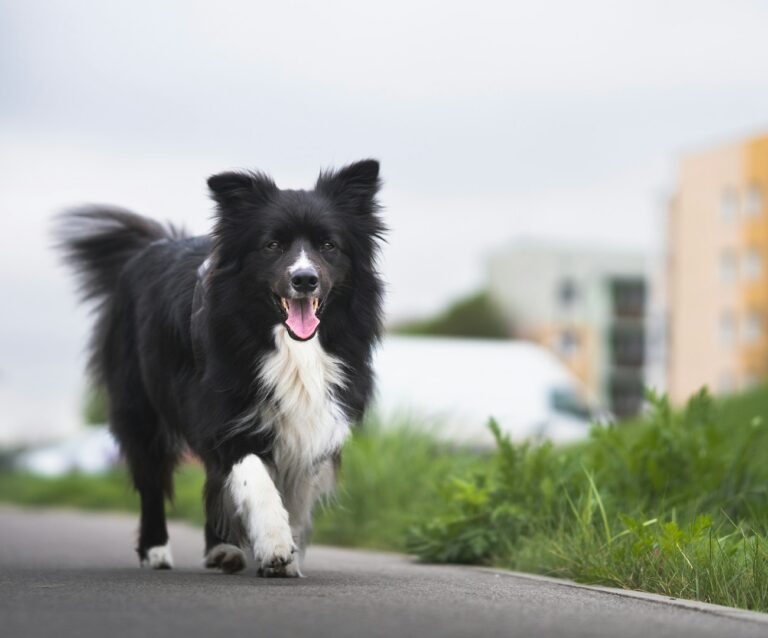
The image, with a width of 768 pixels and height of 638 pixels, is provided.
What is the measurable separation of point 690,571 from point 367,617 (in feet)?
6.15

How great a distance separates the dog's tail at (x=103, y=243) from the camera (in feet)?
31.3

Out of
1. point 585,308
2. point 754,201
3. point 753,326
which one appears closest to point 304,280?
point 754,201

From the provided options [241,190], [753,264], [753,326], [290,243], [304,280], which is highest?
[753,264]

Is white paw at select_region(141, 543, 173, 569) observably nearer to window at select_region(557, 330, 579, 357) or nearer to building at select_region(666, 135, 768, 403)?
building at select_region(666, 135, 768, 403)

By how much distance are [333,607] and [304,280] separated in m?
1.88

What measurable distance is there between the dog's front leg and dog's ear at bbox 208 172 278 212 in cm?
139

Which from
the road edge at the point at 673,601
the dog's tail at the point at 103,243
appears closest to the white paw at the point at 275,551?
the road edge at the point at 673,601

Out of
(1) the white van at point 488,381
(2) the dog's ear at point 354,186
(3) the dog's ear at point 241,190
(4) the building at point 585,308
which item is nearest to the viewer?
(3) the dog's ear at point 241,190

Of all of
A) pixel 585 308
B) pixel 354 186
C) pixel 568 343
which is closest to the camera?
pixel 354 186

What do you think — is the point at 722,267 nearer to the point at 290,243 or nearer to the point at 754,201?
the point at 754,201

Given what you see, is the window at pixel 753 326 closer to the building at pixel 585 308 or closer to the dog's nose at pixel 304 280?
the building at pixel 585 308

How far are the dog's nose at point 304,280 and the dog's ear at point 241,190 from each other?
2.13 ft

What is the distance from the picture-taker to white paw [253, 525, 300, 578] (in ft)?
21.5

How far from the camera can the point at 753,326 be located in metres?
73.8
